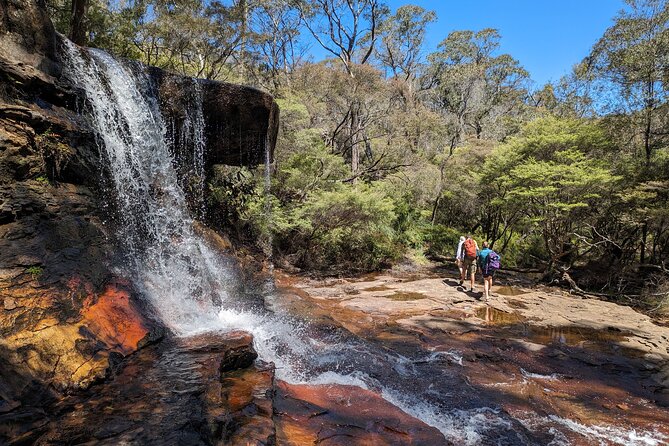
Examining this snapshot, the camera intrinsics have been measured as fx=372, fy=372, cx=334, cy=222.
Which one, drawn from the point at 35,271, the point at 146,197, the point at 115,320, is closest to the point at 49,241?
the point at 35,271

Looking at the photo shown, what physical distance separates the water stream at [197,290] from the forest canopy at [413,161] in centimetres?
397

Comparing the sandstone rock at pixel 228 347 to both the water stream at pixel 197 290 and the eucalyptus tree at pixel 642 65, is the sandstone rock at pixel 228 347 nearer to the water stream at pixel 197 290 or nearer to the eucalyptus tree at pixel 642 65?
the water stream at pixel 197 290

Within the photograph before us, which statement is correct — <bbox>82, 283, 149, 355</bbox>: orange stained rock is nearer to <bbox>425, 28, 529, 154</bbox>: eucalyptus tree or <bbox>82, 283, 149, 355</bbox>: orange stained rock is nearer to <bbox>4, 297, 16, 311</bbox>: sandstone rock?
<bbox>4, 297, 16, 311</bbox>: sandstone rock

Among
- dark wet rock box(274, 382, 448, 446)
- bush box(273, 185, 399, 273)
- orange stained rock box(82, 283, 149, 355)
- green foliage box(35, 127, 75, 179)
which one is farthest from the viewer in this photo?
bush box(273, 185, 399, 273)

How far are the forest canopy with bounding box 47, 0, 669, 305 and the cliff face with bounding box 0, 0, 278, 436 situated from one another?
539 centimetres

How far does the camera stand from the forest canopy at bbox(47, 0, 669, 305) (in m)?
12.6

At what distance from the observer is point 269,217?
13.4m

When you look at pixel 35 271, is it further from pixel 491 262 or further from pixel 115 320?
pixel 491 262

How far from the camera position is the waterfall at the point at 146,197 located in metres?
6.37

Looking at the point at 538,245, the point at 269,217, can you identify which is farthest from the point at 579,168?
the point at 269,217

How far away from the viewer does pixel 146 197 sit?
7730mm

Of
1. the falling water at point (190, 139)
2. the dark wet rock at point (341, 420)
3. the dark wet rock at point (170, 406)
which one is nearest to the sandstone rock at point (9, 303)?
the dark wet rock at point (170, 406)

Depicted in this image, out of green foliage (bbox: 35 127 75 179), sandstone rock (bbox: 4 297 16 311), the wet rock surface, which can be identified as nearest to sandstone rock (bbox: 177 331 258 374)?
sandstone rock (bbox: 4 297 16 311)

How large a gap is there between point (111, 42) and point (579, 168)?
18.3m
